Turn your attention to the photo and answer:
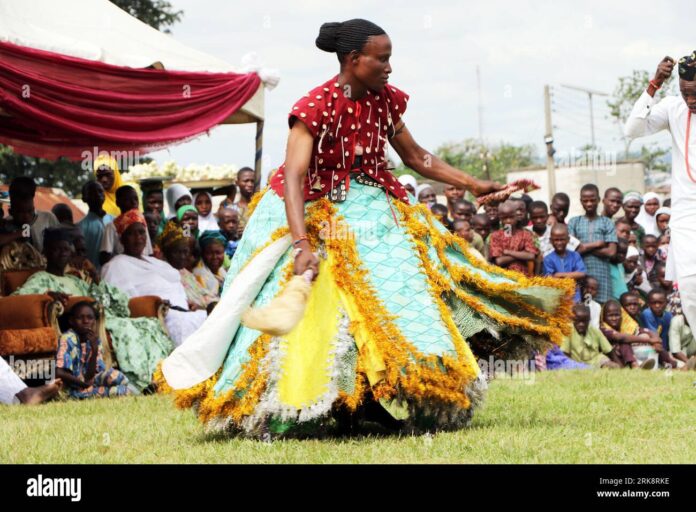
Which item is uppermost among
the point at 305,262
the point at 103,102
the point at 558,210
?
the point at 103,102

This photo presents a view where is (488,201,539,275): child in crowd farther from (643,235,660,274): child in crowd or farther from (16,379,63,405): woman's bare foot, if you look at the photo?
(16,379,63,405): woman's bare foot

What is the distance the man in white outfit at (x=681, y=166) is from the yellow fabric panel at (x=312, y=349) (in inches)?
136

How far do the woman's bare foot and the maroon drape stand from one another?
2.37m

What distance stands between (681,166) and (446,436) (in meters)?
3.64

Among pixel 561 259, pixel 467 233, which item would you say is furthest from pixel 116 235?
pixel 561 259

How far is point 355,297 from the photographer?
5715mm

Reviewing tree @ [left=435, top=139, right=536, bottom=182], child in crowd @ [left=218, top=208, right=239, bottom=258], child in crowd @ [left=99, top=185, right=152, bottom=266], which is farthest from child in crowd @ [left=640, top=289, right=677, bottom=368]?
tree @ [left=435, top=139, right=536, bottom=182]

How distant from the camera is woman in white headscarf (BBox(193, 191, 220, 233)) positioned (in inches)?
513

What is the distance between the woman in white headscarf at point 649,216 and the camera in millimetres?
14844

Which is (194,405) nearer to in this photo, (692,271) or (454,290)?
(454,290)

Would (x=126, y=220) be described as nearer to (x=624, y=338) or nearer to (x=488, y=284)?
(x=624, y=338)

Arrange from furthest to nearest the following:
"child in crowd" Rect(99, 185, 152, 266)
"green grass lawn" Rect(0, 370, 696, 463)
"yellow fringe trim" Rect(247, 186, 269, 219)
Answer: "child in crowd" Rect(99, 185, 152, 266) < "yellow fringe trim" Rect(247, 186, 269, 219) < "green grass lawn" Rect(0, 370, 696, 463)

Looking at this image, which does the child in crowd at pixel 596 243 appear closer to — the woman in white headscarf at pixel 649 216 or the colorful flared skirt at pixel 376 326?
the woman in white headscarf at pixel 649 216

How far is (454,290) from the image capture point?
19.6 ft
